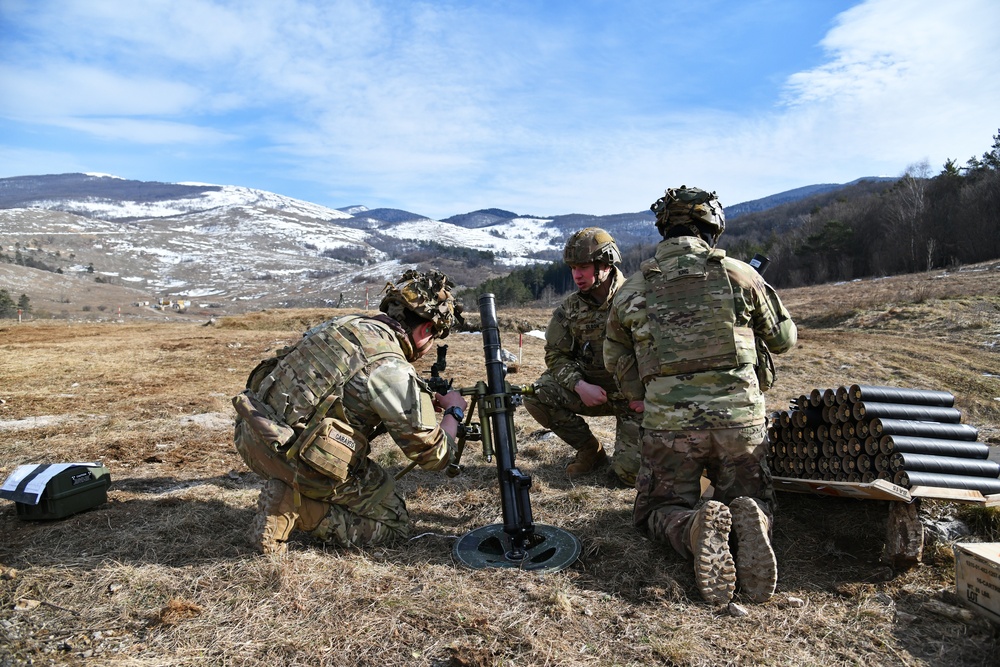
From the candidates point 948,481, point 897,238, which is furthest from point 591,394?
point 897,238

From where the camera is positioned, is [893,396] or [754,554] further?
[893,396]

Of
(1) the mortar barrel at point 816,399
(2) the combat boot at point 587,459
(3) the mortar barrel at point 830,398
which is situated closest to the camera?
(3) the mortar barrel at point 830,398

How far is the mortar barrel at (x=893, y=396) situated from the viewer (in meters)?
4.15

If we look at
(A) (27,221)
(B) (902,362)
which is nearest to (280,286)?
(A) (27,221)

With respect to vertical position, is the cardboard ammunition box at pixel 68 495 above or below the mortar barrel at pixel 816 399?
below

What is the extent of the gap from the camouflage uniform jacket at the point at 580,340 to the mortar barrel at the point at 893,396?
229 centimetres

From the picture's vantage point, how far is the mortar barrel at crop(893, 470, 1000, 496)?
145 inches

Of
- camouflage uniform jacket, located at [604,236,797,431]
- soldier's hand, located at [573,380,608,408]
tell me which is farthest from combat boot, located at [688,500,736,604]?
soldier's hand, located at [573,380,608,408]

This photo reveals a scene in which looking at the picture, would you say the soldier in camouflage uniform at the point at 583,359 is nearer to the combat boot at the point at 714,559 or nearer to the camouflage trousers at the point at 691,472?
the camouflage trousers at the point at 691,472

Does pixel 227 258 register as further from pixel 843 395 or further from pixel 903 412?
pixel 903 412

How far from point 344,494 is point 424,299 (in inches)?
57.7

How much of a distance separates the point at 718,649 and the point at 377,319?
2899mm

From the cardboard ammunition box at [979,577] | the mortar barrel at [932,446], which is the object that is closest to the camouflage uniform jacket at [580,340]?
the mortar barrel at [932,446]

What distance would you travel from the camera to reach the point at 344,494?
422cm
